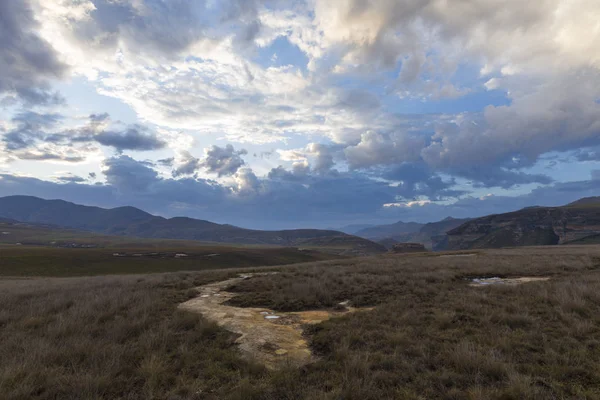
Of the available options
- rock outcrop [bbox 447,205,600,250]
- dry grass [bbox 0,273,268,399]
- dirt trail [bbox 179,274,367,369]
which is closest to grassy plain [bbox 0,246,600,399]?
dry grass [bbox 0,273,268,399]

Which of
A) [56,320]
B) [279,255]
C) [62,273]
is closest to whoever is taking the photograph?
[56,320]

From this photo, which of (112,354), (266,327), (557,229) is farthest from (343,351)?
(557,229)

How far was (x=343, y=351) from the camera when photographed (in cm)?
761

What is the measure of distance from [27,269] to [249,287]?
188 ft

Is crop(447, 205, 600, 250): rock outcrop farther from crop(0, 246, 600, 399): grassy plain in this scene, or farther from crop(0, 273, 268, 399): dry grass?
crop(0, 273, 268, 399): dry grass

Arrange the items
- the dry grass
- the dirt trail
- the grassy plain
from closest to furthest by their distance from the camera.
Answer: the grassy plain < the dry grass < the dirt trail

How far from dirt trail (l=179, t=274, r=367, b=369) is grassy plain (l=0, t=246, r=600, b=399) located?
1.62 ft

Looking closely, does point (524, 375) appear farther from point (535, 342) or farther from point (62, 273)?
point (62, 273)

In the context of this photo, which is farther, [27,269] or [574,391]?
[27,269]

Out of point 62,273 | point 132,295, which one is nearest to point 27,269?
point 62,273

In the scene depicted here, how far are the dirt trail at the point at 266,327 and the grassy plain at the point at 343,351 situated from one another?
493 millimetres

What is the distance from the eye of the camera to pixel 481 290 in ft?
45.9

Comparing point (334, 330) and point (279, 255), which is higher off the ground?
point (334, 330)

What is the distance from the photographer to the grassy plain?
6.04 m
